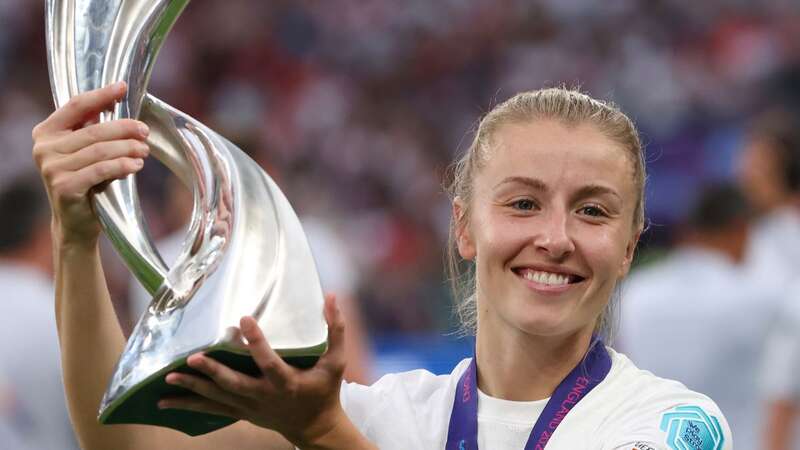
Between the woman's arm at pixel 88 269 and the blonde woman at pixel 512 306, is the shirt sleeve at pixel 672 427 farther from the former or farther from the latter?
the woman's arm at pixel 88 269

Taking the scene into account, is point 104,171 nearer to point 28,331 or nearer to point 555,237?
point 555,237

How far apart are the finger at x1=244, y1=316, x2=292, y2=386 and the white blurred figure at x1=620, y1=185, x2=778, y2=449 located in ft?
11.9

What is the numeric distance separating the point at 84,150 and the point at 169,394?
0.36 metres

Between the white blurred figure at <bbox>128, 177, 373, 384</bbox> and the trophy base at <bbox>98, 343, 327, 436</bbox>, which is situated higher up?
the trophy base at <bbox>98, 343, 327, 436</bbox>

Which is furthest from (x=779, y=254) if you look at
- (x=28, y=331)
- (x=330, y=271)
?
(x=28, y=331)

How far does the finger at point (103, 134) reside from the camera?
1795 millimetres

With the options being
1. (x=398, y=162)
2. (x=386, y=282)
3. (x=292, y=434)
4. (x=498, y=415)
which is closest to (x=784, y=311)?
(x=498, y=415)

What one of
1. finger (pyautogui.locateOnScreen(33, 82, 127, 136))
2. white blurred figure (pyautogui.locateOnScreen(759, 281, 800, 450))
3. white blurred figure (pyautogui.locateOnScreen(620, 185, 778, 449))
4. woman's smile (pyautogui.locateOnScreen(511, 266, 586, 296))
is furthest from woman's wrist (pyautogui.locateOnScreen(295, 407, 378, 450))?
white blurred figure (pyautogui.locateOnScreen(759, 281, 800, 450))

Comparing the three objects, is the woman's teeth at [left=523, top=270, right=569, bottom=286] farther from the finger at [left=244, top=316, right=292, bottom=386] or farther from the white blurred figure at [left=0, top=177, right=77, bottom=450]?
the white blurred figure at [left=0, top=177, right=77, bottom=450]

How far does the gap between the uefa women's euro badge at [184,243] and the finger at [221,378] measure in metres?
0.01

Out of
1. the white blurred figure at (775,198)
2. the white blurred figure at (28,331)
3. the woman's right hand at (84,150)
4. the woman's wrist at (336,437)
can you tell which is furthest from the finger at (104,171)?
the white blurred figure at (775,198)

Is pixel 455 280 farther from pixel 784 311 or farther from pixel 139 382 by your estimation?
pixel 784 311

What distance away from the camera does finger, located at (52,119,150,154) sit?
179 cm

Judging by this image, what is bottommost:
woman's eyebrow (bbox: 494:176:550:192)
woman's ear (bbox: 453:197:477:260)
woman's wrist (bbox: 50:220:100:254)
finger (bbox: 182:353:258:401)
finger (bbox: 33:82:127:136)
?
finger (bbox: 182:353:258:401)
